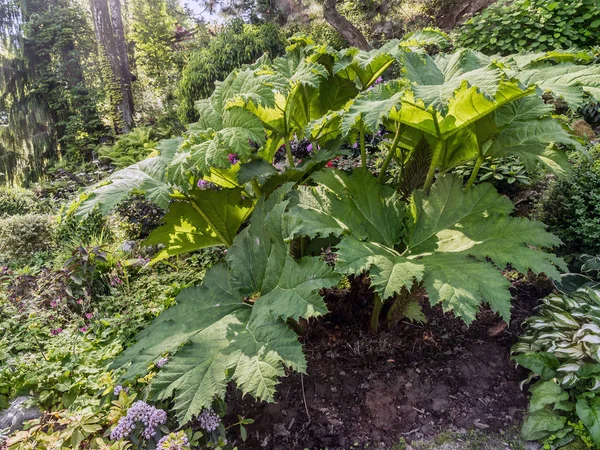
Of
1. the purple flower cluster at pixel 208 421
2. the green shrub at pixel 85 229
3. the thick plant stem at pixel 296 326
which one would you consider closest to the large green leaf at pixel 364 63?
the thick plant stem at pixel 296 326

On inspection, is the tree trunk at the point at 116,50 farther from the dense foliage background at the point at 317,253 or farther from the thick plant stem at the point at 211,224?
the thick plant stem at the point at 211,224

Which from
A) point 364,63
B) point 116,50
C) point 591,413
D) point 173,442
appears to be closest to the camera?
point 173,442

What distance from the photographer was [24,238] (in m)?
3.97

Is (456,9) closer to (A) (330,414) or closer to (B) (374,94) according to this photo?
(B) (374,94)

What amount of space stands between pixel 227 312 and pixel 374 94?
3.63ft

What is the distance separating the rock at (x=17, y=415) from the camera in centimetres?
172

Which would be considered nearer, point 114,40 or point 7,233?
point 7,233

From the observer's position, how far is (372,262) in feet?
4.42

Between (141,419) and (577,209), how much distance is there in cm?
253

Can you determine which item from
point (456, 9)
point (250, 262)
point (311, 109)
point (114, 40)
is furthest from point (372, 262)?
point (114, 40)

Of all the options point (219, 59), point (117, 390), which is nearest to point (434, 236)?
point (117, 390)

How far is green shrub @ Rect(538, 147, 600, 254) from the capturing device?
214 centimetres

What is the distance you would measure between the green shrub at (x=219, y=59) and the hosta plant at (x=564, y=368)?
6515 millimetres

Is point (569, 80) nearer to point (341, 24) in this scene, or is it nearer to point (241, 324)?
point (241, 324)
